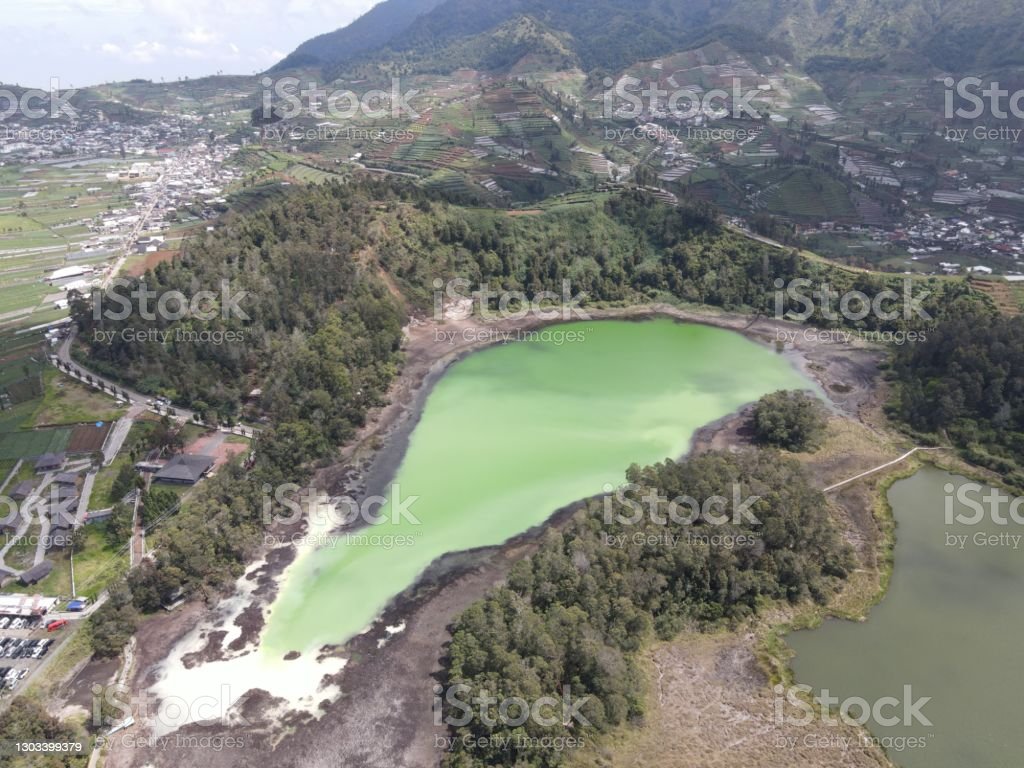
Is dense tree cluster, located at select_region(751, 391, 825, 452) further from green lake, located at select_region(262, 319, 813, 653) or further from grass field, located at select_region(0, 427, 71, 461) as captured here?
grass field, located at select_region(0, 427, 71, 461)

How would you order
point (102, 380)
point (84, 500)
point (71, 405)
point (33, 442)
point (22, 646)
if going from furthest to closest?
point (102, 380) < point (71, 405) < point (33, 442) < point (84, 500) < point (22, 646)

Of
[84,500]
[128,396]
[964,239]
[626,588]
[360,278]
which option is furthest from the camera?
[964,239]

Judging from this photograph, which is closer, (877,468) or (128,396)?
(877,468)

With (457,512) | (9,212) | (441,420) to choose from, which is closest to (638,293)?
(441,420)

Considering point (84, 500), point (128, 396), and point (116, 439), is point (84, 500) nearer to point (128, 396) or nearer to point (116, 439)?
point (116, 439)

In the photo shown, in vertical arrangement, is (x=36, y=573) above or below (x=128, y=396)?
below

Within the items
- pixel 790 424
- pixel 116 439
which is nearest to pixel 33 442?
pixel 116 439

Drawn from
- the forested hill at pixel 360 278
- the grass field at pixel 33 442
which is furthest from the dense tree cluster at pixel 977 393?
the grass field at pixel 33 442
